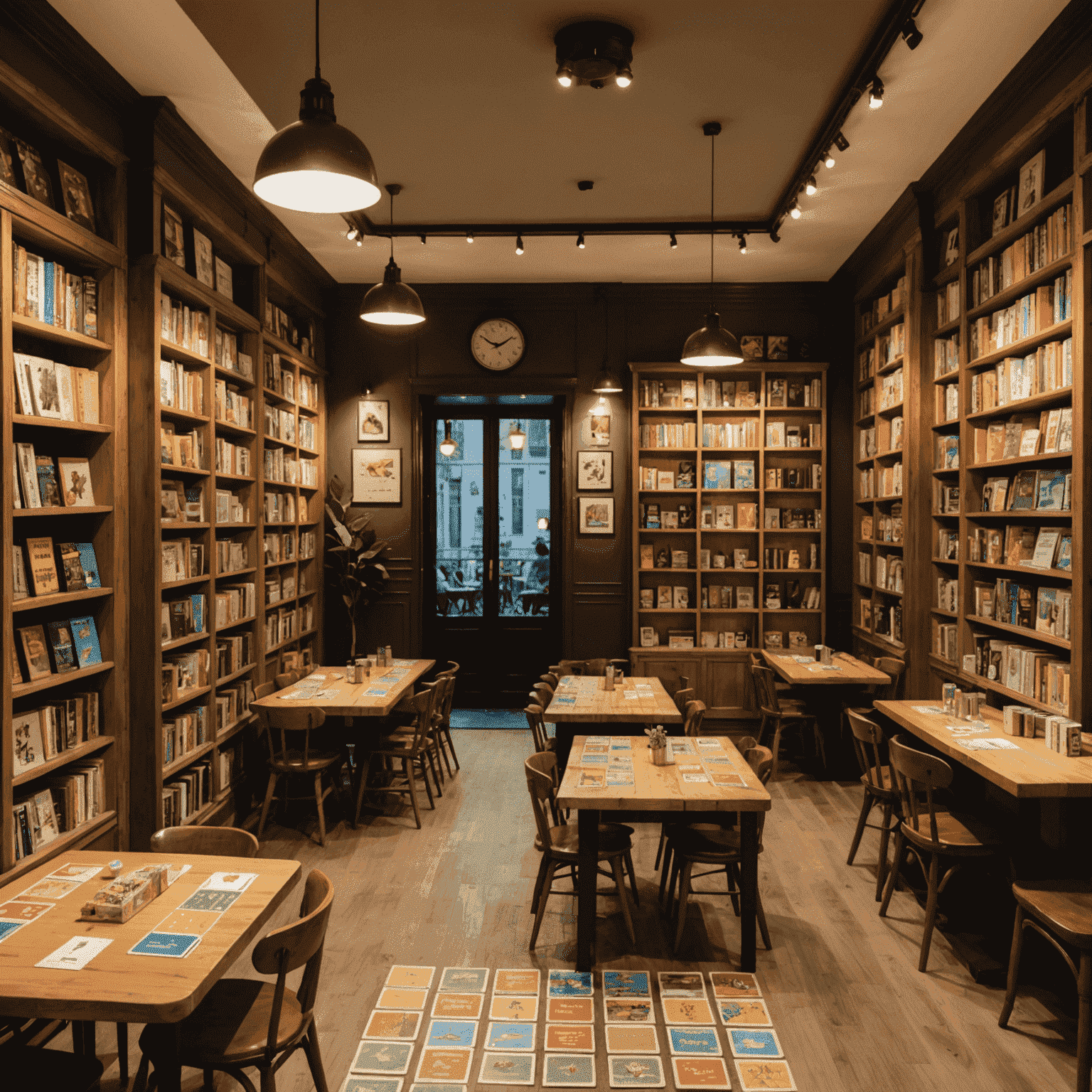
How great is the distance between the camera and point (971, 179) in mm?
4812

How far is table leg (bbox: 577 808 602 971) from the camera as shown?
3570 mm

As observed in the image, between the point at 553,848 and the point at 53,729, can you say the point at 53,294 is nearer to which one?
the point at 53,729

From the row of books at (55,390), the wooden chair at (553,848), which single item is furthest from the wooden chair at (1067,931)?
the row of books at (55,390)

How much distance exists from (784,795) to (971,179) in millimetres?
4199

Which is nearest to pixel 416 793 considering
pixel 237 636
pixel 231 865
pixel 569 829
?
pixel 237 636

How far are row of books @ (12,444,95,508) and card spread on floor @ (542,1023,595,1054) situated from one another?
2927mm

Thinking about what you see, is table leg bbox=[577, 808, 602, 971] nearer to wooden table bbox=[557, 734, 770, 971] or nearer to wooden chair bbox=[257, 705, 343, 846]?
wooden table bbox=[557, 734, 770, 971]

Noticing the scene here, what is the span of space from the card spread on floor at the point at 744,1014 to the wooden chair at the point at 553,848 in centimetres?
55

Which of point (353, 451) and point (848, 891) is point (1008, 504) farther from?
point (353, 451)

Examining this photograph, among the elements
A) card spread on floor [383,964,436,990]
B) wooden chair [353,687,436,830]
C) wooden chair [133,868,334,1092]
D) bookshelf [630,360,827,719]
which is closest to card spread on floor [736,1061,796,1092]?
card spread on floor [383,964,436,990]

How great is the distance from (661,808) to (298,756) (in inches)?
120

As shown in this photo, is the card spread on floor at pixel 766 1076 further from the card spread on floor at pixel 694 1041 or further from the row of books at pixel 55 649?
the row of books at pixel 55 649

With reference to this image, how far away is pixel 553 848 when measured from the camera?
12.5ft

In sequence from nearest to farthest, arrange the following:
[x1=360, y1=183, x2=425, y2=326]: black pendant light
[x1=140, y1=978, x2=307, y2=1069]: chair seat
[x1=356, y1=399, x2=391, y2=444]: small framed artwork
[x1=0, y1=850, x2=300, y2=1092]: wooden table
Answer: [x1=0, y1=850, x2=300, y2=1092]: wooden table < [x1=140, y1=978, x2=307, y2=1069]: chair seat < [x1=360, y1=183, x2=425, y2=326]: black pendant light < [x1=356, y1=399, x2=391, y2=444]: small framed artwork
